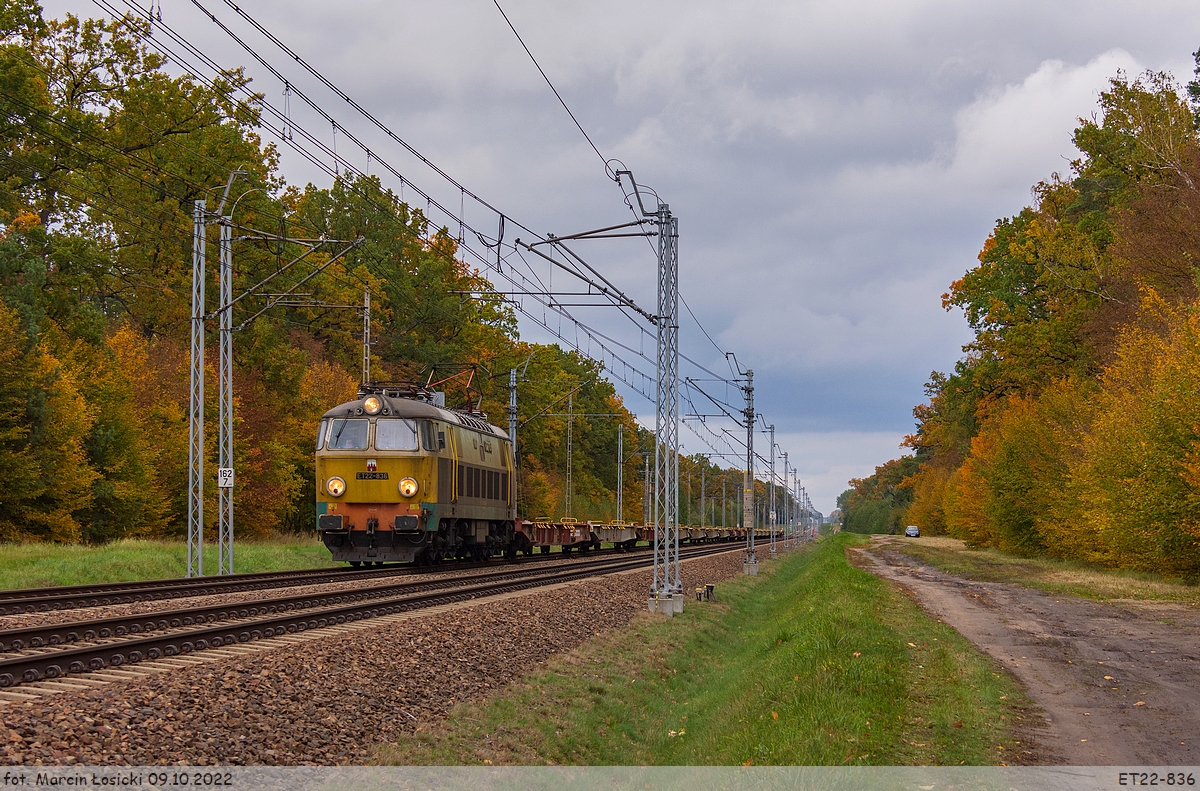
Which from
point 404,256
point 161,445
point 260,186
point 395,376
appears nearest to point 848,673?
point 161,445

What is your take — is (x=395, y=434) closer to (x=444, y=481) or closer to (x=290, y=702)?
(x=444, y=481)

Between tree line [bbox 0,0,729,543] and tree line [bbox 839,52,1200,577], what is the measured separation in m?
16.8

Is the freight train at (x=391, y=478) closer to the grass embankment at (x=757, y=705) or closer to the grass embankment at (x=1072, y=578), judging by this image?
the grass embankment at (x=757, y=705)

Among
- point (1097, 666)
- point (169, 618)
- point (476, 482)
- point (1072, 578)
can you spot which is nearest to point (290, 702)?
point (169, 618)

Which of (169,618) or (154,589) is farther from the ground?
(169,618)

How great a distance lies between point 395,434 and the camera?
87.5 feet

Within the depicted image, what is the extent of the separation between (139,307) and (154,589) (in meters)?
31.7

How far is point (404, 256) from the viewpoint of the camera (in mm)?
69875

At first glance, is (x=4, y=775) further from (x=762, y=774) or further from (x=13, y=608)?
(x=13, y=608)

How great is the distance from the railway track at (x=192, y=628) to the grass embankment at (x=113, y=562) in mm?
6290

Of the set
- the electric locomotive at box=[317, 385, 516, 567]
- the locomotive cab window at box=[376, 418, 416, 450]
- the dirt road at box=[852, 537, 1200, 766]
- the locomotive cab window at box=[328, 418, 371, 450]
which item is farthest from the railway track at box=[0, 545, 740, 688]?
the dirt road at box=[852, 537, 1200, 766]

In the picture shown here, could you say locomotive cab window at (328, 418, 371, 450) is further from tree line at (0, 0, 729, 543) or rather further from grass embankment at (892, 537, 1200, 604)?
grass embankment at (892, 537, 1200, 604)

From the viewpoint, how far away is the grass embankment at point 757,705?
31.0ft

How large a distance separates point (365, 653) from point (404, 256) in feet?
197
